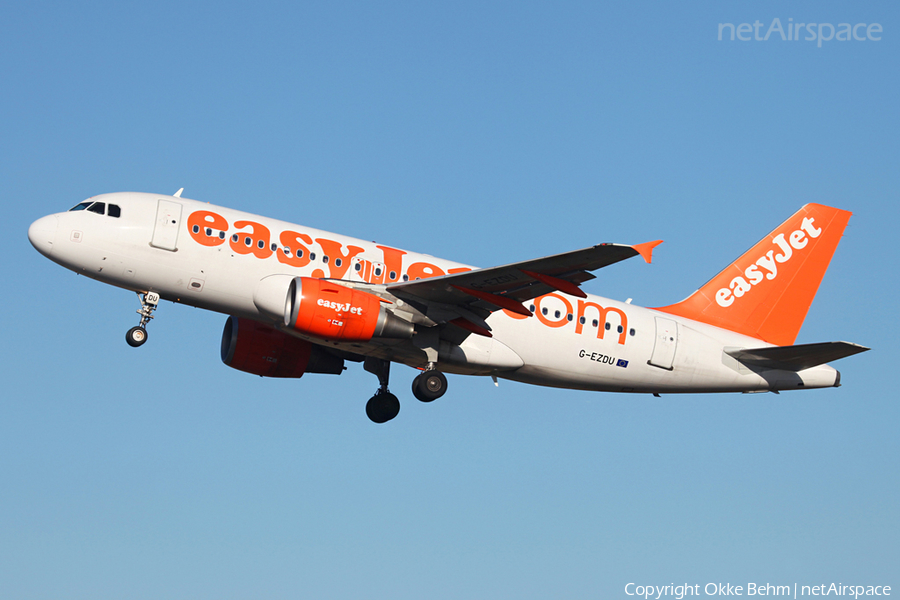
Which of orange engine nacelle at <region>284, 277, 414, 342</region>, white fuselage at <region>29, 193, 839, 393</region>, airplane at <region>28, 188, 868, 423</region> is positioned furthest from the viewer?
white fuselage at <region>29, 193, 839, 393</region>

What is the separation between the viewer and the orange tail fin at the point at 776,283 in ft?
109

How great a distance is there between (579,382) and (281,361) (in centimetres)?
948

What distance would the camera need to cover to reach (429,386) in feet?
92.3

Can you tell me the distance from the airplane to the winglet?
240 millimetres

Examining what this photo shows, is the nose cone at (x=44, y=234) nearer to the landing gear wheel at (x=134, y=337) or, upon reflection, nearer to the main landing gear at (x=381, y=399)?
the landing gear wheel at (x=134, y=337)

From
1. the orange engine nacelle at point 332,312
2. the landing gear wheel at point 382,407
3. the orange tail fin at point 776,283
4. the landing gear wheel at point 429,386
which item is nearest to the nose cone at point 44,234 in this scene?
the orange engine nacelle at point 332,312

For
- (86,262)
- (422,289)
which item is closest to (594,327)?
(422,289)

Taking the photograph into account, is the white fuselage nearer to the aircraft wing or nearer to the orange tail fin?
the orange tail fin

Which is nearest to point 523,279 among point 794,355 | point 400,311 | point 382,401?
point 400,311

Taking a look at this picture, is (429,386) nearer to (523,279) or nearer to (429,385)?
(429,385)

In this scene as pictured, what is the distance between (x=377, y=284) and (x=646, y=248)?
28.5 ft

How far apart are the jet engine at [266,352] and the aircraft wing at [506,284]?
5504 mm

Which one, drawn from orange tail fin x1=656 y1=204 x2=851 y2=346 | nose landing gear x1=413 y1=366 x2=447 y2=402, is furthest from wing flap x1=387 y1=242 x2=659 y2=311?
orange tail fin x1=656 y1=204 x2=851 y2=346

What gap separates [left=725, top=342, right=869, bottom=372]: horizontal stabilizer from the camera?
2828cm
